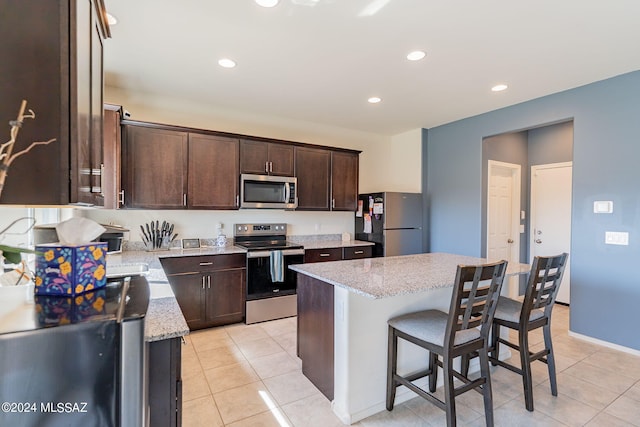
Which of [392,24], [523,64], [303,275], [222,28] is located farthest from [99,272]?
[523,64]

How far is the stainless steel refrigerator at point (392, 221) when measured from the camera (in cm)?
447

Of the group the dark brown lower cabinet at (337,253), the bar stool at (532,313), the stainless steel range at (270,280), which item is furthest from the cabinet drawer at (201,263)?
the bar stool at (532,313)

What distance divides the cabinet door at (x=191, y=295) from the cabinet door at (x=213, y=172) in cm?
80

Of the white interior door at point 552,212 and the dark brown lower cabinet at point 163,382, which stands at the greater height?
the white interior door at point 552,212

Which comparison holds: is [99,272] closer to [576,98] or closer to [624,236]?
[624,236]

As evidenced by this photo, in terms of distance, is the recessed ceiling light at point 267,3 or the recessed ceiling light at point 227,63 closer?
the recessed ceiling light at point 267,3

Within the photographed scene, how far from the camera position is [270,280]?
3678 mm

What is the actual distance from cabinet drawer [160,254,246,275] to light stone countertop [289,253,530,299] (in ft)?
4.67

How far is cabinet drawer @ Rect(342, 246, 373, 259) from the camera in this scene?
4.30 meters

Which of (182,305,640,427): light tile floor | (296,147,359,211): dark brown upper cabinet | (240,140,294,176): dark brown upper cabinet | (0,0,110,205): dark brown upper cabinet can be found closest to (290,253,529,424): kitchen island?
(182,305,640,427): light tile floor

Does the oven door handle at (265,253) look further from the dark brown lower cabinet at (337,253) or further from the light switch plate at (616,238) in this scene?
the light switch plate at (616,238)

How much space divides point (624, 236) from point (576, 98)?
4.77ft

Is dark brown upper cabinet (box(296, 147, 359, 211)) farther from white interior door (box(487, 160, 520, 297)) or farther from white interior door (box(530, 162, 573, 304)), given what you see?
white interior door (box(530, 162, 573, 304))

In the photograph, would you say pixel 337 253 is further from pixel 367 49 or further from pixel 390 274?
pixel 367 49
